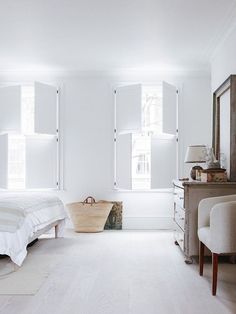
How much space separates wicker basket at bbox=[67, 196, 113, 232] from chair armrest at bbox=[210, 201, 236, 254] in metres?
2.99

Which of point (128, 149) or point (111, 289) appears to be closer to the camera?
point (111, 289)

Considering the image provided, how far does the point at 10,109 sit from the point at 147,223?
295cm

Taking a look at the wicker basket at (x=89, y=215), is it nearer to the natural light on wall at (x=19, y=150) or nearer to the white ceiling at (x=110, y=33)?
the natural light on wall at (x=19, y=150)

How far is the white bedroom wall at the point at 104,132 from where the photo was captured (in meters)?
6.27

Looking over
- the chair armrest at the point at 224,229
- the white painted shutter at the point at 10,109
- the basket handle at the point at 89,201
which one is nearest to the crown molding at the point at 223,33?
the chair armrest at the point at 224,229

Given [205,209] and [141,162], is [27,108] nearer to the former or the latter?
[141,162]

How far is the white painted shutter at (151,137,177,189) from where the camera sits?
6.15 m

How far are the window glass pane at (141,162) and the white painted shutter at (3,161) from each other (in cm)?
213

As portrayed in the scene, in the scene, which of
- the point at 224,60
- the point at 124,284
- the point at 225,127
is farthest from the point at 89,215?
the point at 224,60

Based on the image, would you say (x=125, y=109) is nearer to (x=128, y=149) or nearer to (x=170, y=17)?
(x=128, y=149)

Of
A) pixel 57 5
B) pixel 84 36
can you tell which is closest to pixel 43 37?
pixel 84 36

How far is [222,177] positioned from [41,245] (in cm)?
243

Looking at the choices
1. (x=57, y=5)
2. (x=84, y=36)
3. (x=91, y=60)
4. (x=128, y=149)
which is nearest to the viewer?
(x=57, y=5)

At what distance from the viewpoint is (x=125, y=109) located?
20.6 feet
